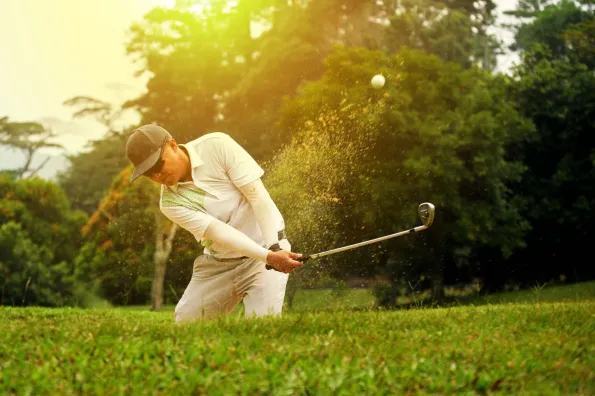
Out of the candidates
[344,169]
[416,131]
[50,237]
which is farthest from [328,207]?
[50,237]

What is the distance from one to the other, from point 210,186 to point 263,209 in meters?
0.49

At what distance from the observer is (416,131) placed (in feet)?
80.6

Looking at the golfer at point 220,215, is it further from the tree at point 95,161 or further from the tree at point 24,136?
the tree at point 24,136

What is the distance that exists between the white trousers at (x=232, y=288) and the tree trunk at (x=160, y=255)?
20.7 metres

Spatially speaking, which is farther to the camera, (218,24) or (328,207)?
(218,24)

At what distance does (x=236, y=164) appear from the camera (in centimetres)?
655

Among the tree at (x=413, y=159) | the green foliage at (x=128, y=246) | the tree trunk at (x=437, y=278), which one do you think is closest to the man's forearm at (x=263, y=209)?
the tree at (x=413, y=159)

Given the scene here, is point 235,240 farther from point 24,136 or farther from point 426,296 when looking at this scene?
point 24,136

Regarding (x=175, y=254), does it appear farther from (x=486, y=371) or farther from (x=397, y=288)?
(x=486, y=371)

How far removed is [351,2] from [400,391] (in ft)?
106

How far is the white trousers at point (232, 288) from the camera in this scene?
6.67 meters

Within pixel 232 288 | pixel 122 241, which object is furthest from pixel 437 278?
pixel 232 288

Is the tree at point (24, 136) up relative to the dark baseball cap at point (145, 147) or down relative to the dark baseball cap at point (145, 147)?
up

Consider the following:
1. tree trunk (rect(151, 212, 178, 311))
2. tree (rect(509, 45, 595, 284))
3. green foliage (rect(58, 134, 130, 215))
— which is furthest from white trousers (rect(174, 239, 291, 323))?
green foliage (rect(58, 134, 130, 215))
